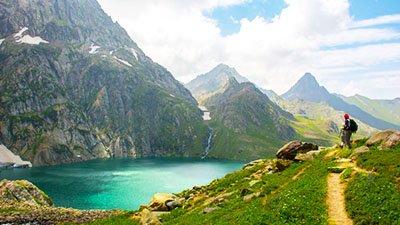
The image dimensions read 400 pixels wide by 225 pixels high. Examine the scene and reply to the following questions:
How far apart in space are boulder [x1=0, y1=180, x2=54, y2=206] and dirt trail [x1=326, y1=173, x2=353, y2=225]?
2379 inches

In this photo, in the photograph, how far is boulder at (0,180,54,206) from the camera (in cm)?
6650

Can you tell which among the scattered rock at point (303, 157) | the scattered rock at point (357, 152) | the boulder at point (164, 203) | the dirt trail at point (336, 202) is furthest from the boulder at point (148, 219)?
the scattered rock at point (357, 152)

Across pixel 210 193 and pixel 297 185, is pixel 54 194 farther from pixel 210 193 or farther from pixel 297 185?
pixel 297 185

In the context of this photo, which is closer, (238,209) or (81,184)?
(238,209)

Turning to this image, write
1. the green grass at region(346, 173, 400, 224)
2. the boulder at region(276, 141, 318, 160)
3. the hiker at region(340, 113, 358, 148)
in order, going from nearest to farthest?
1. the green grass at region(346, 173, 400, 224)
2. the hiker at region(340, 113, 358, 148)
3. the boulder at region(276, 141, 318, 160)

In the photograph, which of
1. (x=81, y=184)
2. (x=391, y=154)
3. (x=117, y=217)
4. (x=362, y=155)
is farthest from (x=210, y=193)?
(x=81, y=184)

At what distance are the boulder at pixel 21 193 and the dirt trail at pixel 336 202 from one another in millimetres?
60420

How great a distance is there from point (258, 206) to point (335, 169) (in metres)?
10.5

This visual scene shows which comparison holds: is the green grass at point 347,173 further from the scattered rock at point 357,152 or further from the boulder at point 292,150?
the boulder at point 292,150

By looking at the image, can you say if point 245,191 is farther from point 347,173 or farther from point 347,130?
point 347,130

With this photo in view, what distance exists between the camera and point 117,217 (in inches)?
1626

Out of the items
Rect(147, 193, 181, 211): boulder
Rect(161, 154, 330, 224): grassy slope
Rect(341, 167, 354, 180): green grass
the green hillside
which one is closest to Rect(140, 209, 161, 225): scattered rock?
the green hillside

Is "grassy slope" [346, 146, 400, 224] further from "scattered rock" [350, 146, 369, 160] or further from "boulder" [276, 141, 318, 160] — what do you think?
"boulder" [276, 141, 318, 160]

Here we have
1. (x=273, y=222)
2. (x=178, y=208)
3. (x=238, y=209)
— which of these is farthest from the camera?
(x=178, y=208)
